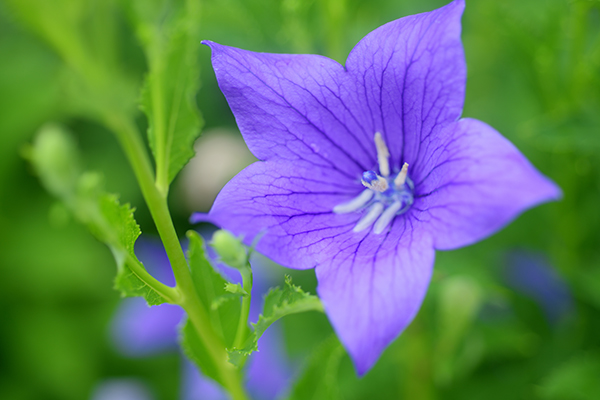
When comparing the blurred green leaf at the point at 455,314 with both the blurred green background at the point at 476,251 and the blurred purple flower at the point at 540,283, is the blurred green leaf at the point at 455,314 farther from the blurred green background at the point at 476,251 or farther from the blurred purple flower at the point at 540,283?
the blurred purple flower at the point at 540,283

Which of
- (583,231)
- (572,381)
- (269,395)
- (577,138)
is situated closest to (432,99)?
(577,138)

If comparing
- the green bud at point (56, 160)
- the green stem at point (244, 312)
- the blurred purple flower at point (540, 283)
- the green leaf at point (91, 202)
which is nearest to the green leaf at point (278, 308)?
the green stem at point (244, 312)

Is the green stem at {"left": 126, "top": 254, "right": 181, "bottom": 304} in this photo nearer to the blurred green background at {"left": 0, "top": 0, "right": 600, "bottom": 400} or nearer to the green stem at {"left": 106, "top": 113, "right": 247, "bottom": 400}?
the green stem at {"left": 106, "top": 113, "right": 247, "bottom": 400}

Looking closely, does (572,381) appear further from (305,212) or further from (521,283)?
(305,212)

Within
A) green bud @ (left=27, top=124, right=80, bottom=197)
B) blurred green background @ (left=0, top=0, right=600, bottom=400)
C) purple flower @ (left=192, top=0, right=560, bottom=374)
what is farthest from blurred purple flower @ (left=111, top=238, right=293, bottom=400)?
green bud @ (left=27, top=124, right=80, bottom=197)

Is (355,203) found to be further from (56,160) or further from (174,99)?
(56,160)

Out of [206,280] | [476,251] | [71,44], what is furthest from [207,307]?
[476,251]
